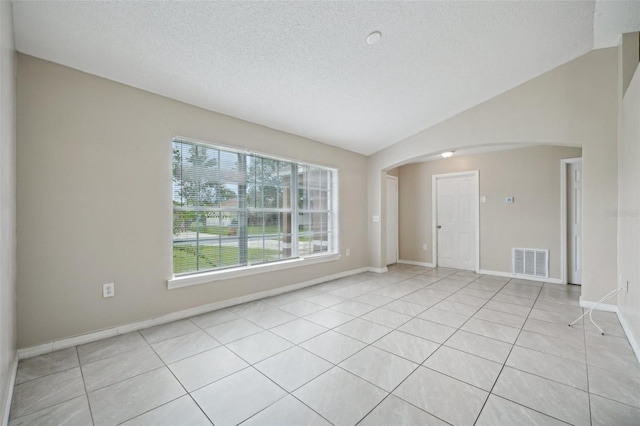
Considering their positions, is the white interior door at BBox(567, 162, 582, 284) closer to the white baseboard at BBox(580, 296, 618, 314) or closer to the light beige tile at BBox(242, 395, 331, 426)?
the white baseboard at BBox(580, 296, 618, 314)

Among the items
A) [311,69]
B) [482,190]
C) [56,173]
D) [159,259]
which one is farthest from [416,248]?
[56,173]

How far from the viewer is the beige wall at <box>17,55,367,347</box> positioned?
2.26 meters

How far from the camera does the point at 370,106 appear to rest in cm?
378

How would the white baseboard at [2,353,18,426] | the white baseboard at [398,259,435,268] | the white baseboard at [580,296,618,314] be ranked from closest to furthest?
the white baseboard at [2,353,18,426] → the white baseboard at [580,296,618,314] → the white baseboard at [398,259,435,268]

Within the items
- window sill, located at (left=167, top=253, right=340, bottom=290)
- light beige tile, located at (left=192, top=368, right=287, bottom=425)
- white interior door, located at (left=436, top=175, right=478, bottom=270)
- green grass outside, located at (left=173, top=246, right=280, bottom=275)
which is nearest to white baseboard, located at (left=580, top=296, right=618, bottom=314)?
white interior door, located at (left=436, top=175, right=478, bottom=270)

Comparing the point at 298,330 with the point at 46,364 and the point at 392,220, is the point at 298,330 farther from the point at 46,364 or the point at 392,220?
the point at 392,220

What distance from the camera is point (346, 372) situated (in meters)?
2.02

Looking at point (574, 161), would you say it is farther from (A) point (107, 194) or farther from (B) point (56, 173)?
(B) point (56, 173)

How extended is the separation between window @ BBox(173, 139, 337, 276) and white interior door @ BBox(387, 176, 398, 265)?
2235mm

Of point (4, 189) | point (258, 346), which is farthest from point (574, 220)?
point (4, 189)

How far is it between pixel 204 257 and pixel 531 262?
5445mm

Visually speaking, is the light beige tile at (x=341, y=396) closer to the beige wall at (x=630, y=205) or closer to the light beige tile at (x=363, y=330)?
the light beige tile at (x=363, y=330)

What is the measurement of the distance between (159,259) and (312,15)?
2.73 m

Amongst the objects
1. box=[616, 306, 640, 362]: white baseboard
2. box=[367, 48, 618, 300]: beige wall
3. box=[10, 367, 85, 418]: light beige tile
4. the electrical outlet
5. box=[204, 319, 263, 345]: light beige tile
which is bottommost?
box=[204, 319, 263, 345]: light beige tile
